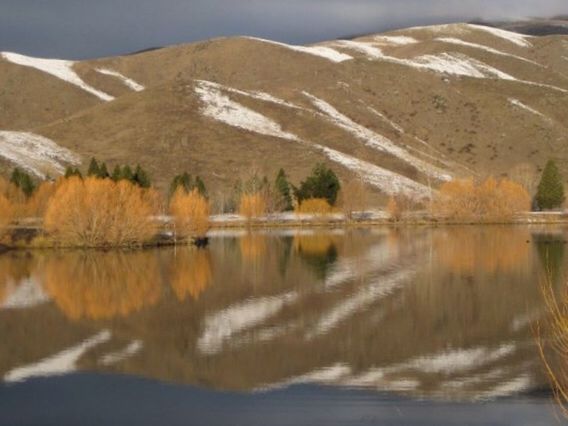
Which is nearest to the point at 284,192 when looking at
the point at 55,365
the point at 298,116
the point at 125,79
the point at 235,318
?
the point at 298,116

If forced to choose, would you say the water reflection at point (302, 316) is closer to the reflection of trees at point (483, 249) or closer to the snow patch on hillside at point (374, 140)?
the reflection of trees at point (483, 249)

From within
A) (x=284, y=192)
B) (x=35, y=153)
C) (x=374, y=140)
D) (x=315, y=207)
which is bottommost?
(x=315, y=207)

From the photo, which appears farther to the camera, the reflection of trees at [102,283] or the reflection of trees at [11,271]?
the reflection of trees at [11,271]

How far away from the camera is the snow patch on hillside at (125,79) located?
17777cm

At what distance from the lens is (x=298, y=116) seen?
127m

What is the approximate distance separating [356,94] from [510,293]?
10993 cm

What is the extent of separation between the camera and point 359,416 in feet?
57.9

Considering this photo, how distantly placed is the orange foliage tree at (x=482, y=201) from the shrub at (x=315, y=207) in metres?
10.3

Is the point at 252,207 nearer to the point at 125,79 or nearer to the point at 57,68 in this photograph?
the point at 125,79

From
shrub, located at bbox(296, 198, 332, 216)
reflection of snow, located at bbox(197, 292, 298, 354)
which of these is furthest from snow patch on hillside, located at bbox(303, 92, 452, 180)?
reflection of snow, located at bbox(197, 292, 298, 354)

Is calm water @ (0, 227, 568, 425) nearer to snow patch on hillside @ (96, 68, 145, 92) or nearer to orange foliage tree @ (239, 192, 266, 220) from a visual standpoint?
orange foliage tree @ (239, 192, 266, 220)

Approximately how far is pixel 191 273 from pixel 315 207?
4080cm

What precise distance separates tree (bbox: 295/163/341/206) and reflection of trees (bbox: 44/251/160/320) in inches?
1396

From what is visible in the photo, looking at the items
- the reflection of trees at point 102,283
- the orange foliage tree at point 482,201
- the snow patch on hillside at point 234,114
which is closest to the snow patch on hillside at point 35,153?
the snow patch on hillside at point 234,114
